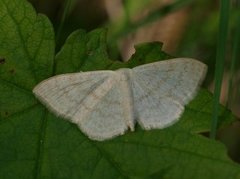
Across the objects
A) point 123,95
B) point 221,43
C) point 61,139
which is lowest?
point 61,139

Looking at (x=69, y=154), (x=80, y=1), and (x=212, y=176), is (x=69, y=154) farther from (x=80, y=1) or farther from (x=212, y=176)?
(x=80, y=1)

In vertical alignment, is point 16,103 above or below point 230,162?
above

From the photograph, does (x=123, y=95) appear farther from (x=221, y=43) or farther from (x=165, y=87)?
(x=221, y=43)

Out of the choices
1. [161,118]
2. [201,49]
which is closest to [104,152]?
[161,118]

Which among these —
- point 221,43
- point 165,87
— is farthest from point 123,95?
point 221,43

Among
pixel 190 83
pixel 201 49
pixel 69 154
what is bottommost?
pixel 201 49
